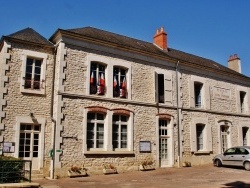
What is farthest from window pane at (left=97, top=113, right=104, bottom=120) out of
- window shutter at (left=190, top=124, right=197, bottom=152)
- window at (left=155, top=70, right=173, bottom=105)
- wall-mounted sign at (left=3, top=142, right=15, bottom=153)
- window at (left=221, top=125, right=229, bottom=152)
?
window at (left=221, top=125, right=229, bottom=152)

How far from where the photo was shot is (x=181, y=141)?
16141 millimetres

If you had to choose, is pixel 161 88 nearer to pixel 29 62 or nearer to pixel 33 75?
pixel 33 75

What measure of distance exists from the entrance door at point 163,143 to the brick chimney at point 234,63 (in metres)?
10.2

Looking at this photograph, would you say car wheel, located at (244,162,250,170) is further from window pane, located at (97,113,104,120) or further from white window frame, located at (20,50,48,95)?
white window frame, located at (20,50,48,95)

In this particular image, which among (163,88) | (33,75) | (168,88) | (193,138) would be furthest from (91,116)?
(193,138)

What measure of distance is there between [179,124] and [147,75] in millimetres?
3360

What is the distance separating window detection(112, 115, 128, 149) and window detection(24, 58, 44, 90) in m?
3.90

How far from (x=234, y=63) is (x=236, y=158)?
10488 millimetres

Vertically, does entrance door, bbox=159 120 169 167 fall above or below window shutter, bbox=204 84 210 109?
below

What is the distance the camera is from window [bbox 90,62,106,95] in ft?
44.7

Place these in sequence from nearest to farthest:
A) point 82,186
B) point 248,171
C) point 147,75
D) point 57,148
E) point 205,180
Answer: point 82,186
point 205,180
point 57,148
point 248,171
point 147,75

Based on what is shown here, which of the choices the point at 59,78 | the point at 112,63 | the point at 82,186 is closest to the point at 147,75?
the point at 112,63

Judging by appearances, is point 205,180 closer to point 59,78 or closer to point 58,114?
point 58,114

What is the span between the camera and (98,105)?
44.2 ft
